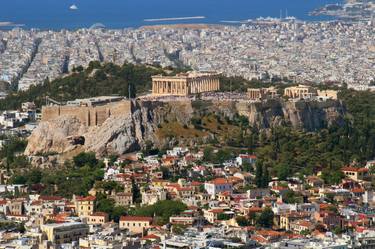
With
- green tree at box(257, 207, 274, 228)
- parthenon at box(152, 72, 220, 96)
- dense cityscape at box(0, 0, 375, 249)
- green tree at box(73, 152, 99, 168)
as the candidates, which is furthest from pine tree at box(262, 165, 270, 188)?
parthenon at box(152, 72, 220, 96)

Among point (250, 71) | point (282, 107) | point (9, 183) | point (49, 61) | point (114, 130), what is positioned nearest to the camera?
point (9, 183)

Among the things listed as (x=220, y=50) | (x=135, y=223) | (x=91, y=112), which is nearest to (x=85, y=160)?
(x=91, y=112)

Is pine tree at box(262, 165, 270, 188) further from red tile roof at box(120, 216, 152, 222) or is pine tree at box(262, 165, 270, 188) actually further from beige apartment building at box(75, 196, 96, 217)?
red tile roof at box(120, 216, 152, 222)

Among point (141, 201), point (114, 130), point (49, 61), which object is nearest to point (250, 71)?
point (49, 61)

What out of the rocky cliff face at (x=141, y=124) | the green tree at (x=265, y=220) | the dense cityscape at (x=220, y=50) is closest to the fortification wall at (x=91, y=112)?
the rocky cliff face at (x=141, y=124)

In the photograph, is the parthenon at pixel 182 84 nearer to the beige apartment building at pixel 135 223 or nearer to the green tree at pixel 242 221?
the green tree at pixel 242 221

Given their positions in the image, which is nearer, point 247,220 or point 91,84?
point 247,220

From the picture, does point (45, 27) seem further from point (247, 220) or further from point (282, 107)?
point (247, 220)
